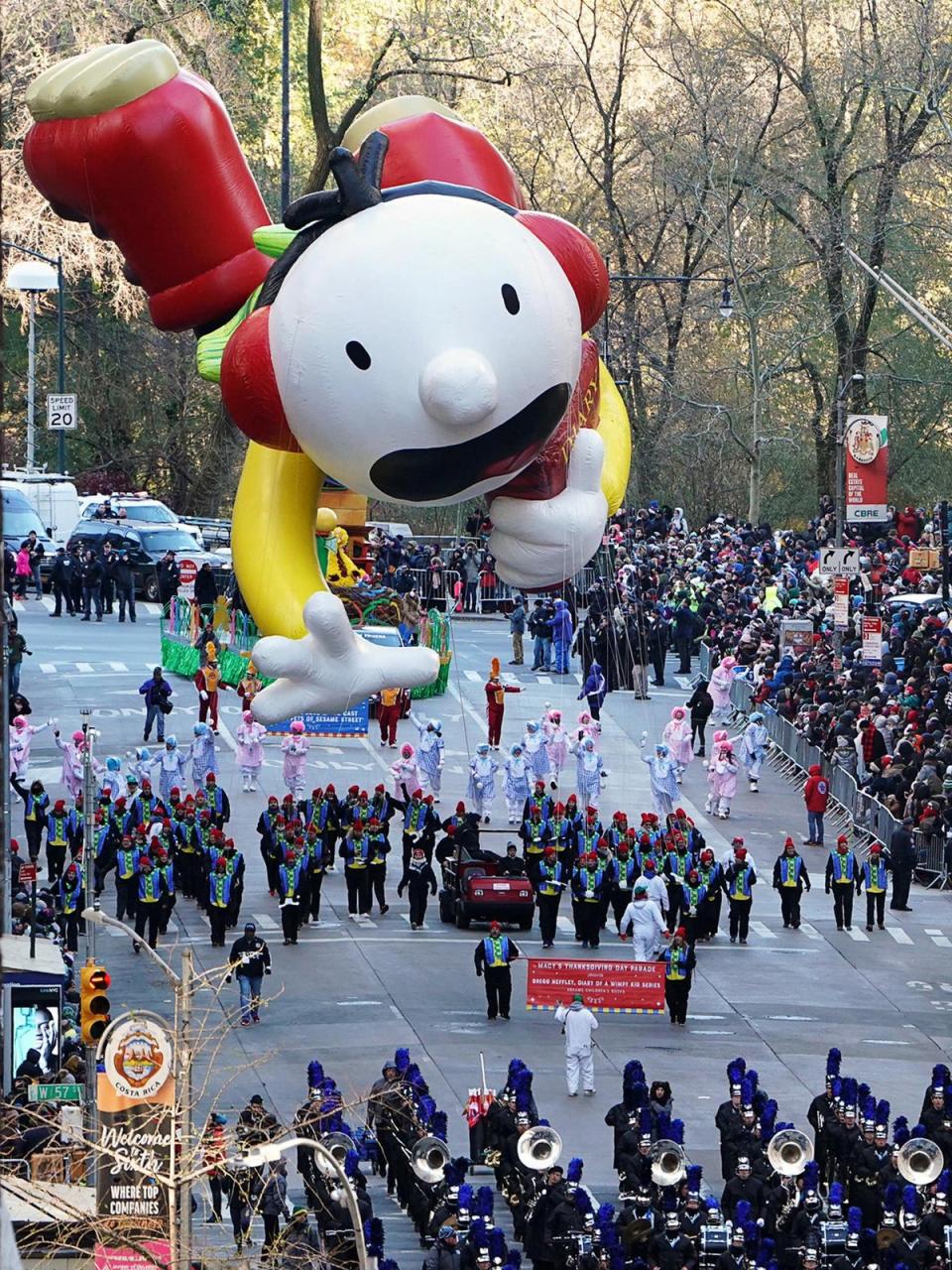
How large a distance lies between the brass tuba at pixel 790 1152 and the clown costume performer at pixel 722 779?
47.3 ft

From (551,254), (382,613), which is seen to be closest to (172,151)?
(551,254)

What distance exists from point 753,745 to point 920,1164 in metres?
16.1

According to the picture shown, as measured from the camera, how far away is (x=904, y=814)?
31312mm

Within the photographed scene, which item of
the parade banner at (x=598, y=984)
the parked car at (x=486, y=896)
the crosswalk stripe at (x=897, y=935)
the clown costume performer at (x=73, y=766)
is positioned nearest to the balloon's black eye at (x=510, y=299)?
the parade banner at (x=598, y=984)

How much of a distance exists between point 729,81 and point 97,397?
16515mm

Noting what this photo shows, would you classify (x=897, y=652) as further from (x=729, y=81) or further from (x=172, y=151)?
(x=172, y=151)

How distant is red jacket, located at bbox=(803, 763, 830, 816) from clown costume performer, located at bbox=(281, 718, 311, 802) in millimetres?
6614

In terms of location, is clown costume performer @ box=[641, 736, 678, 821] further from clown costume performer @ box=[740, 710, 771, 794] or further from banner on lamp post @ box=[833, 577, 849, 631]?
banner on lamp post @ box=[833, 577, 849, 631]

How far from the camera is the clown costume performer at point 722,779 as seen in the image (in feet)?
108

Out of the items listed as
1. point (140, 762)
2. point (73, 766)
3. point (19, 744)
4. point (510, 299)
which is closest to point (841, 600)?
point (140, 762)

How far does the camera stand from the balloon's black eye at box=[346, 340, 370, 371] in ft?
40.7

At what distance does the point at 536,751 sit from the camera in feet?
113

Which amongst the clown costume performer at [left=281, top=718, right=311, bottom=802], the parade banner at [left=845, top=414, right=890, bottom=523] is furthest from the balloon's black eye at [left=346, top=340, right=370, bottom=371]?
the parade banner at [left=845, top=414, right=890, bottom=523]

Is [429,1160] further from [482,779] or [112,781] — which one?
[482,779]
